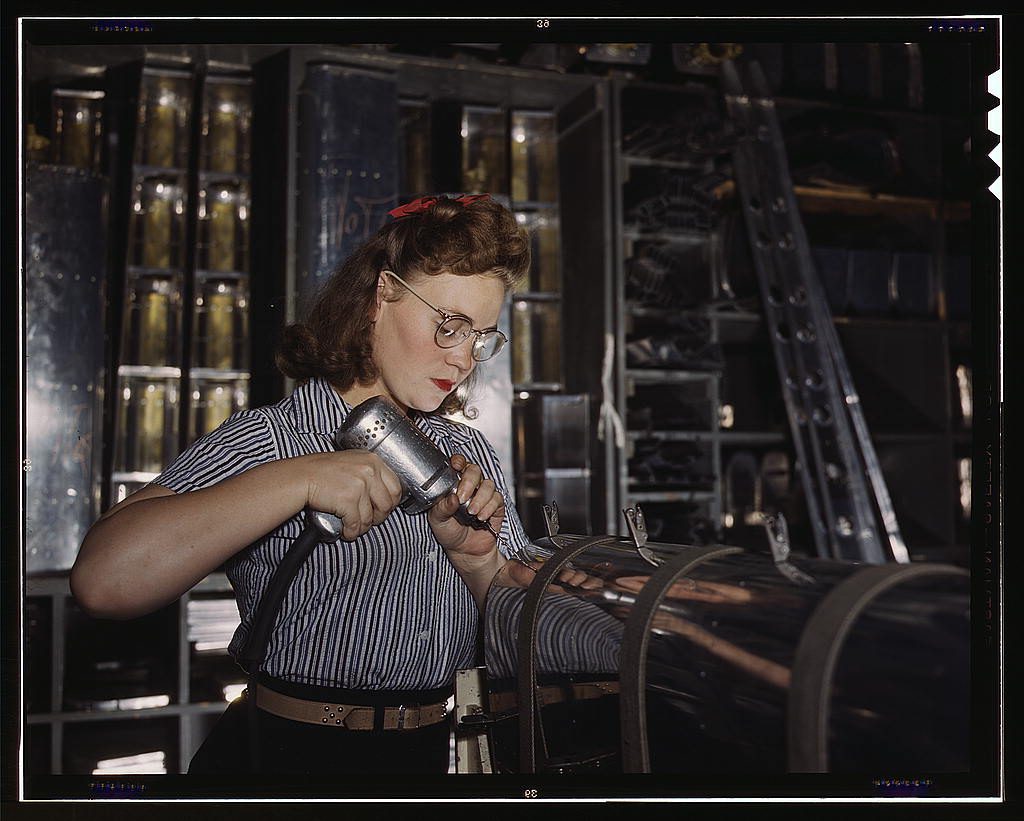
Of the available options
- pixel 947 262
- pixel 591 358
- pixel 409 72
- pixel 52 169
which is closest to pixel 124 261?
pixel 52 169

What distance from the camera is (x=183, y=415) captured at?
2.05 meters

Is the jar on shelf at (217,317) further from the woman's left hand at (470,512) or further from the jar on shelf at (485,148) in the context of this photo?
the woman's left hand at (470,512)

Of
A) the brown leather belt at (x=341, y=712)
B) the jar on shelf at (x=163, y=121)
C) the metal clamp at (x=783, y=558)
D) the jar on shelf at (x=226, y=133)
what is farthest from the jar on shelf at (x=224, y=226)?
A: the metal clamp at (x=783, y=558)

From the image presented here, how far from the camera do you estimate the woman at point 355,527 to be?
4.30 ft

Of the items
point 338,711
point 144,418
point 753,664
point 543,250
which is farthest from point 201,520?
point 543,250

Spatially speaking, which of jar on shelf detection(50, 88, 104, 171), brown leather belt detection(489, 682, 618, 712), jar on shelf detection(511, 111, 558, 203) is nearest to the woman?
brown leather belt detection(489, 682, 618, 712)

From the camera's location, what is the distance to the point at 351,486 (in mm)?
1317

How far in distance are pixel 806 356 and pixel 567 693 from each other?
5.60 feet

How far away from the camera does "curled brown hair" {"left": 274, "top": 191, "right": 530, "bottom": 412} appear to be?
1.50 meters

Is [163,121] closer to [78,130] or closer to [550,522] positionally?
[78,130]

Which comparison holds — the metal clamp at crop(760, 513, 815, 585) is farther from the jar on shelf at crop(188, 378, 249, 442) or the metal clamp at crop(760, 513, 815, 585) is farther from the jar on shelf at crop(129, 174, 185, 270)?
the jar on shelf at crop(129, 174, 185, 270)

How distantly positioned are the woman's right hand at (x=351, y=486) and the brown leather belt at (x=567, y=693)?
0.33 metres

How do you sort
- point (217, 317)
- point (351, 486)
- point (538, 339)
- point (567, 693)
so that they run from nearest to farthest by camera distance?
point (567, 693)
point (351, 486)
point (538, 339)
point (217, 317)

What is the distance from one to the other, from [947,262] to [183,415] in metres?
1.71
